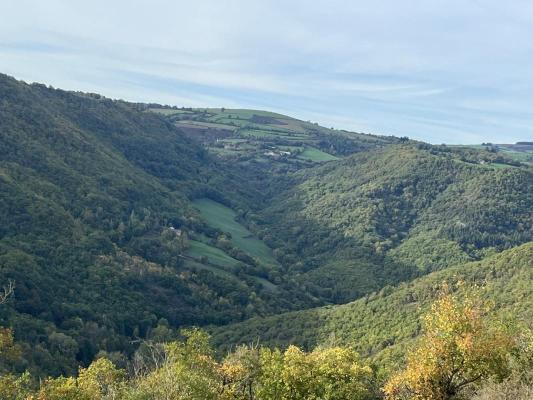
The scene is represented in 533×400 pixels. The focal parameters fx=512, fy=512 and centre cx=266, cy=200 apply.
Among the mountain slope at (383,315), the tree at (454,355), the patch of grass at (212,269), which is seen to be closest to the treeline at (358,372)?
the tree at (454,355)

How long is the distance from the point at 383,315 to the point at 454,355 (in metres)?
96.5

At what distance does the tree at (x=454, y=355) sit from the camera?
30.0 metres

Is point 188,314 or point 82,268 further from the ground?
point 82,268

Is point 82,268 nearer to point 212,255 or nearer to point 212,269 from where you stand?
point 212,269

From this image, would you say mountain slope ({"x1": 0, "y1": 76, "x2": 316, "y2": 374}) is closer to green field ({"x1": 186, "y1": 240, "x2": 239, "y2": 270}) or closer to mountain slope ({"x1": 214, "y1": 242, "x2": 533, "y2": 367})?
green field ({"x1": 186, "y1": 240, "x2": 239, "y2": 270})

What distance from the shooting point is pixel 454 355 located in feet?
99.4

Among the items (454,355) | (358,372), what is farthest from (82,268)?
(454,355)

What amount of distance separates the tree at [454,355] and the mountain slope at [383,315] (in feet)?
228

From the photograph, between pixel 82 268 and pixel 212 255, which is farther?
pixel 212 255

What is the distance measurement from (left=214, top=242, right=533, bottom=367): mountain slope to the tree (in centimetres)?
6940

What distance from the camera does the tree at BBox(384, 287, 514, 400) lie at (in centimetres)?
2999

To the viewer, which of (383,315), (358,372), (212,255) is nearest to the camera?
(358,372)

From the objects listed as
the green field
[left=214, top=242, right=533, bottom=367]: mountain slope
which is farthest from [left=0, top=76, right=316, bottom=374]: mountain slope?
[left=214, top=242, right=533, bottom=367]: mountain slope

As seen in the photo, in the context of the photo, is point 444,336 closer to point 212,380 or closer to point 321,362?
point 321,362
